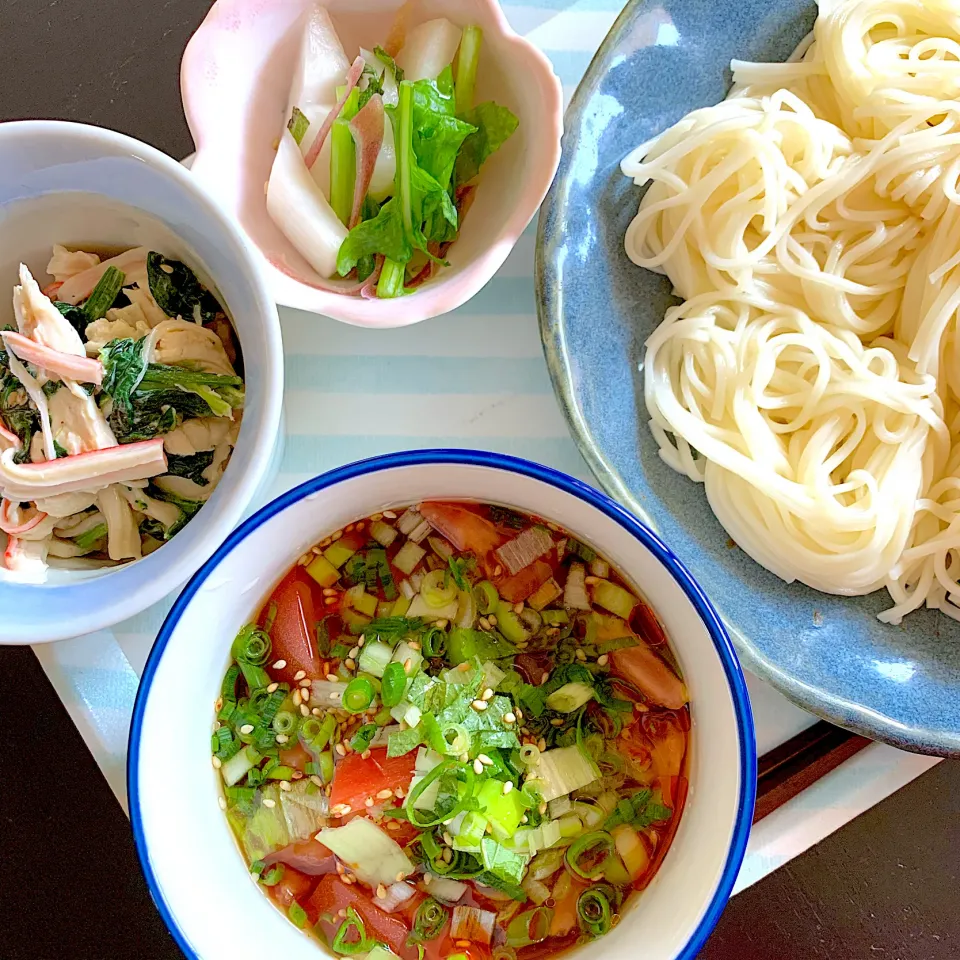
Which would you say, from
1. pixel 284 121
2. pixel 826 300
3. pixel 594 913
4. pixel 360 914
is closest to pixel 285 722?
pixel 360 914

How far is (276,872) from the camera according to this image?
4.00 feet

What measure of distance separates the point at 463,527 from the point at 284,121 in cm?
64

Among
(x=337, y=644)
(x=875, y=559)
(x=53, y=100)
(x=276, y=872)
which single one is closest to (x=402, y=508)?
(x=337, y=644)

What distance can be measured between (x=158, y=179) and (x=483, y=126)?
18.0 inches

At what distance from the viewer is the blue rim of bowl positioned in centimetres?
99

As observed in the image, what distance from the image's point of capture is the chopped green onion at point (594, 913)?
117cm

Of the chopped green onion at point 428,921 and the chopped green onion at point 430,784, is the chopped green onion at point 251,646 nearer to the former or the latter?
the chopped green onion at point 430,784

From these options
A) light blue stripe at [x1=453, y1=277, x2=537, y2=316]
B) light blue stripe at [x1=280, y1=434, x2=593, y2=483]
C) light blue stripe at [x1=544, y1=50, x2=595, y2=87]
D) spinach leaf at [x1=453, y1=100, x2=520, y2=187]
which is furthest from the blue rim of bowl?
light blue stripe at [x1=544, y1=50, x2=595, y2=87]

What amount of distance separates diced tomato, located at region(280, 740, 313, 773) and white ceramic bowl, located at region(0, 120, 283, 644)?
344 mm

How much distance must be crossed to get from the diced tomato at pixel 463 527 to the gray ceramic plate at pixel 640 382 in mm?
176

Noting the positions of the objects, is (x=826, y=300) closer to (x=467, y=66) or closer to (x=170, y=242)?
(x=467, y=66)

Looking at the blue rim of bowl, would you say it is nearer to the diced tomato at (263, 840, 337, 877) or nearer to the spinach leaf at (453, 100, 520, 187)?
the diced tomato at (263, 840, 337, 877)

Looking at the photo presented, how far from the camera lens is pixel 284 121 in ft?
4.09

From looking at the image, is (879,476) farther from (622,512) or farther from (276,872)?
(276,872)
